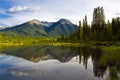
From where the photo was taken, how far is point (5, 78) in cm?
2725

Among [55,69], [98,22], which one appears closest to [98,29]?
[98,22]

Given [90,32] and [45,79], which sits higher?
[90,32]

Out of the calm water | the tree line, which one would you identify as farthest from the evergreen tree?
the calm water

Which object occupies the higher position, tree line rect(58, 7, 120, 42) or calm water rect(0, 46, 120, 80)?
tree line rect(58, 7, 120, 42)

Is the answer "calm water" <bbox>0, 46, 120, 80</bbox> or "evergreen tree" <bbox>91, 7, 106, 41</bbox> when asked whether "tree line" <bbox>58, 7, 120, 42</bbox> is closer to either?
"evergreen tree" <bbox>91, 7, 106, 41</bbox>

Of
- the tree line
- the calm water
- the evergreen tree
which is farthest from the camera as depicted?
the evergreen tree

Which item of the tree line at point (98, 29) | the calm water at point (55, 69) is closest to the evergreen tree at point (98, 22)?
the tree line at point (98, 29)

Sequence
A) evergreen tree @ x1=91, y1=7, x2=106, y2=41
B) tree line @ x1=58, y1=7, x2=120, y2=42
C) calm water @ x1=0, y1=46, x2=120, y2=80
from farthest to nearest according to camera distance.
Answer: evergreen tree @ x1=91, y1=7, x2=106, y2=41, tree line @ x1=58, y1=7, x2=120, y2=42, calm water @ x1=0, y1=46, x2=120, y2=80

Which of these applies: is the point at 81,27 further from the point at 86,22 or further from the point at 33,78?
the point at 33,78

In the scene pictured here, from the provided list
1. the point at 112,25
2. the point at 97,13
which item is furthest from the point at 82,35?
the point at 112,25

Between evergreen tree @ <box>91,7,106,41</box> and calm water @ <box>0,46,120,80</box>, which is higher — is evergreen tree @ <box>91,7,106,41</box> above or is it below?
above

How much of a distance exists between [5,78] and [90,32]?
100 meters

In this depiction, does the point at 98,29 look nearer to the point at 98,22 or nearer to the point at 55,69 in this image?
the point at 98,22

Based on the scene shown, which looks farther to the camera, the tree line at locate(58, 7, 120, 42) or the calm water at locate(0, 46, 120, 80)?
the tree line at locate(58, 7, 120, 42)
